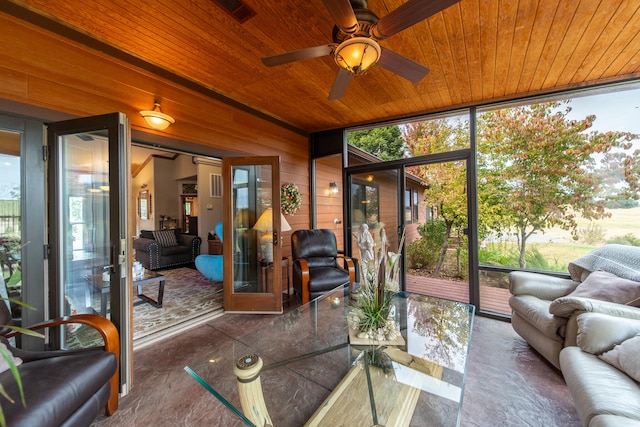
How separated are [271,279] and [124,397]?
1.87m

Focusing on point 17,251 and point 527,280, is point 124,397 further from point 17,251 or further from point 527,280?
point 527,280

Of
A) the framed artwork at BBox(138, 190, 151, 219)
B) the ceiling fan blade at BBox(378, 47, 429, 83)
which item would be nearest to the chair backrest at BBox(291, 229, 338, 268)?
the ceiling fan blade at BBox(378, 47, 429, 83)

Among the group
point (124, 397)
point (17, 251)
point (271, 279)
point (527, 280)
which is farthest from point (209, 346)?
point (527, 280)

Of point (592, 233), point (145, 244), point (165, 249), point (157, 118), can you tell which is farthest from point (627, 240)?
point (145, 244)

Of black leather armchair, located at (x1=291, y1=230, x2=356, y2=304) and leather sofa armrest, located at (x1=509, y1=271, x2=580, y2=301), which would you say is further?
black leather armchair, located at (x1=291, y1=230, x2=356, y2=304)

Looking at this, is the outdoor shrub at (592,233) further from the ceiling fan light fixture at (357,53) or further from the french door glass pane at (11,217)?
the french door glass pane at (11,217)

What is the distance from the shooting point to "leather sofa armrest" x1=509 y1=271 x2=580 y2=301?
7.97ft

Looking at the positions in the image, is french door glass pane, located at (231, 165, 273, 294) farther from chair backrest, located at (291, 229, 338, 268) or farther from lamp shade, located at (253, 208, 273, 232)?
chair backrest, located at (291, 229, 338, 268)

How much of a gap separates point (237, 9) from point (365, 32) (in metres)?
1.00

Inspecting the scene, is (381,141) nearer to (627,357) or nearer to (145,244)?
(627,357)

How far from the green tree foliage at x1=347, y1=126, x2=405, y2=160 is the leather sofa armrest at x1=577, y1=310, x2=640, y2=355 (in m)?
2.85

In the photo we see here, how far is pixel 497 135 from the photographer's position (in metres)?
3.34

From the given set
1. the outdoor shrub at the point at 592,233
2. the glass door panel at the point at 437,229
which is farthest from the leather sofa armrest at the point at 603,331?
the glass door panel at the point at 437,229

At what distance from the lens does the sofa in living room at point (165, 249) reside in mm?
5457
